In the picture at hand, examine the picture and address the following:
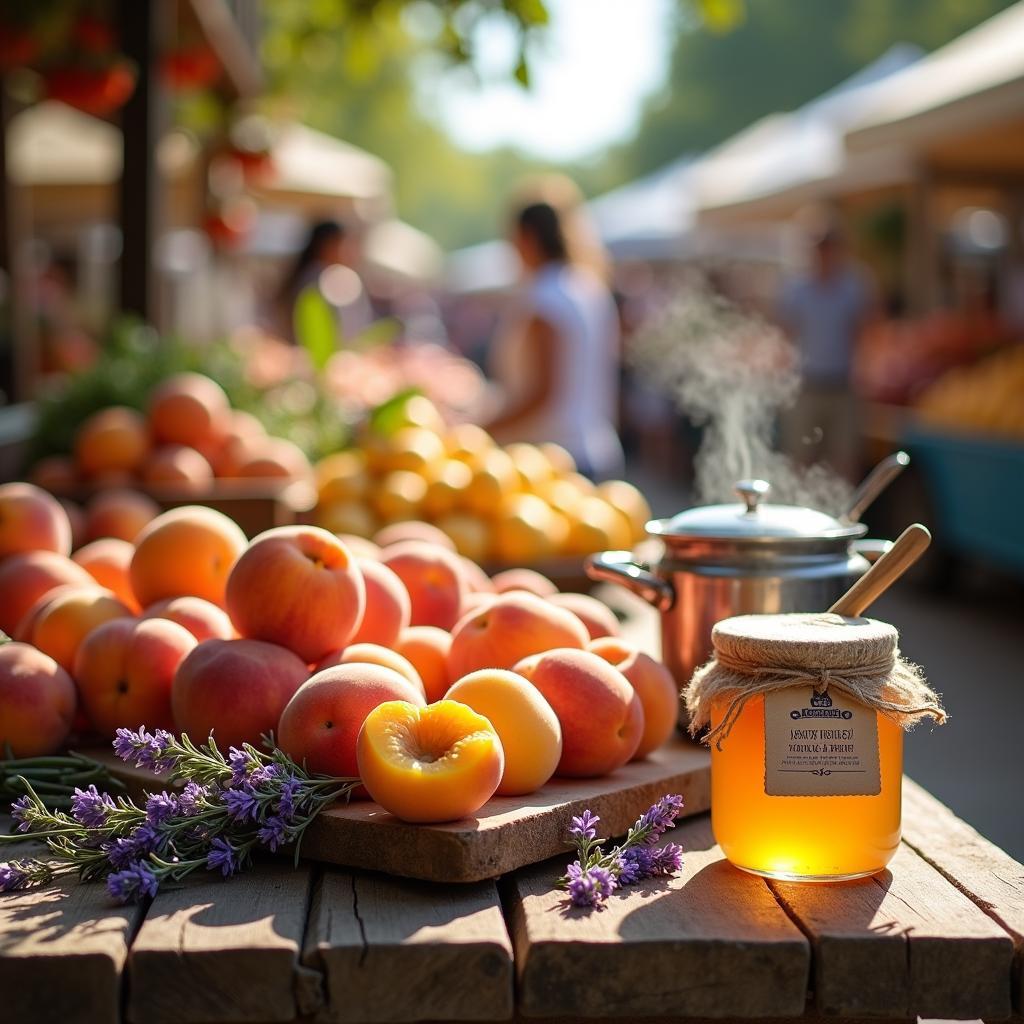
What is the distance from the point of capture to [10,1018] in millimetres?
1366

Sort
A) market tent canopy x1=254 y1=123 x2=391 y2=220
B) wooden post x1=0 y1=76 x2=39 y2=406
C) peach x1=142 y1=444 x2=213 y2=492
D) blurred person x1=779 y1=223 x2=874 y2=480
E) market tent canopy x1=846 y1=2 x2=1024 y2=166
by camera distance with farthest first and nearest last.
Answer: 1. market tent canopy x1=254 y1=123 x2=391 y2=220
2. blurred person x1=779 y1=223 x2=874 y2=480
3. market tent canopy x1=846 y1=2 x2=1024 y2=166
4. wooden post x1=0 y1=76 x2=39 y2=406
5. peach x1=142 y1=444 x2=213 y2=492

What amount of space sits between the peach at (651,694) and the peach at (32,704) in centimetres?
75

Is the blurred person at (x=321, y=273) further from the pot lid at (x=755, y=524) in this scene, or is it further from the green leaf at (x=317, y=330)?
the pot lid at (x=755, y=524)

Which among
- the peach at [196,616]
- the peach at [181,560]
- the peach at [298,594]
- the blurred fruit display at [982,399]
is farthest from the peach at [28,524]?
the blurred fruit display at [982,399]

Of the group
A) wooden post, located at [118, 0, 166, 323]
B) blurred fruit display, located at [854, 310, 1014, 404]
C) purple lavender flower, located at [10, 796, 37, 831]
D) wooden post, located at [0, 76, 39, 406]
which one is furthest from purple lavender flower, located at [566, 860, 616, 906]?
blurred fruit display, located at [854, 310, 1014, 404]

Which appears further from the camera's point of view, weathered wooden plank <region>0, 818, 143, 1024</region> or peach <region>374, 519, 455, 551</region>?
peach <region>374, 519, 455, 551</region>

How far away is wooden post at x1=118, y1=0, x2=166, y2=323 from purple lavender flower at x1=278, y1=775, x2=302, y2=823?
15.2ft

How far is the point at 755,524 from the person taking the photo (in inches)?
81.0

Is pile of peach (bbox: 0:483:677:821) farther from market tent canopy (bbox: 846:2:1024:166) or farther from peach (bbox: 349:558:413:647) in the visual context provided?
market tent canopy (bbox: 846:2:1024:166)

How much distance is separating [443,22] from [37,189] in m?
8.65

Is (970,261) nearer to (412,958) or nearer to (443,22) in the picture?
(443,22)

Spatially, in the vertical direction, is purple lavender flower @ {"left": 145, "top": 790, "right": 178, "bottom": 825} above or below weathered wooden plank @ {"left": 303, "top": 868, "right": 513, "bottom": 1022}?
above

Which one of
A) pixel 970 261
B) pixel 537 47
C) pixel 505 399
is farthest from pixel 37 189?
pixel 970 261

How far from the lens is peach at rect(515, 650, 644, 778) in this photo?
5.84ft
